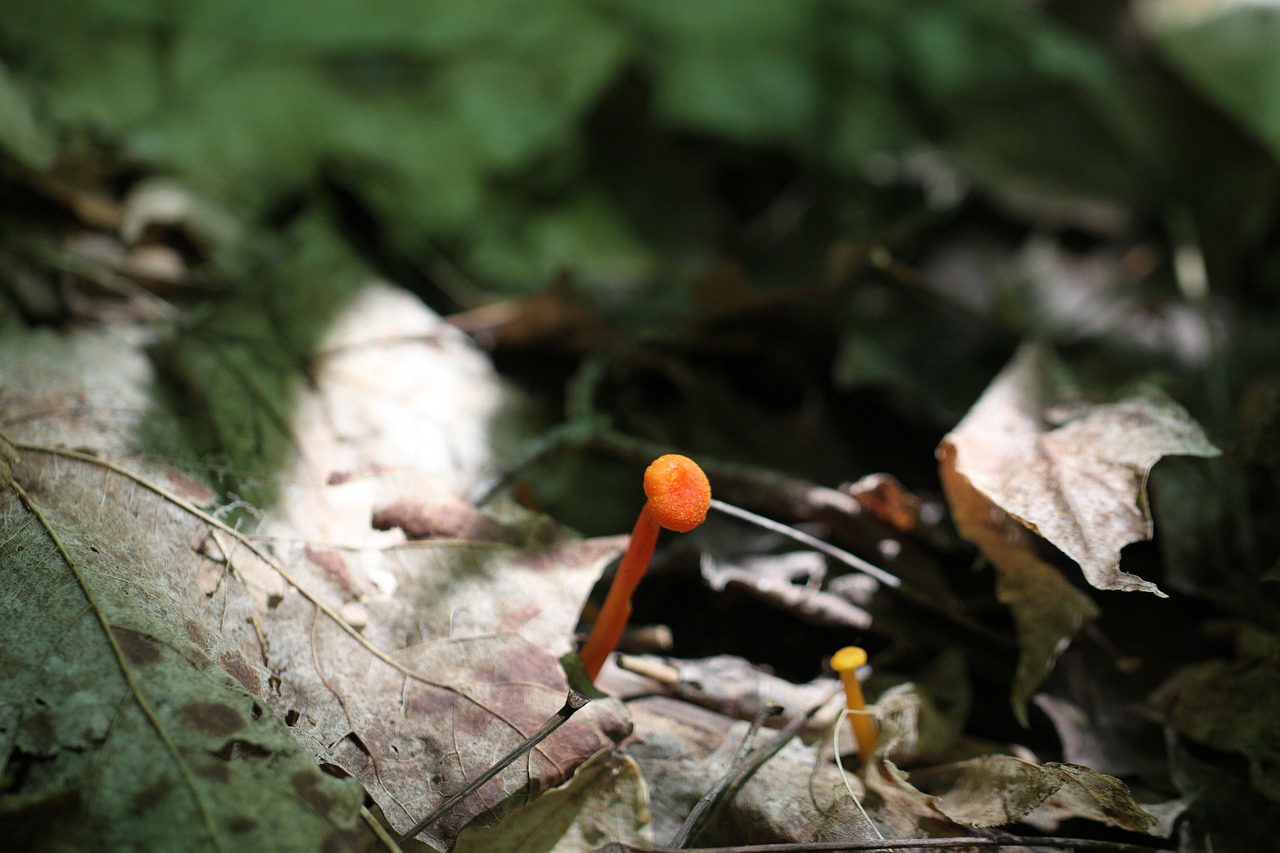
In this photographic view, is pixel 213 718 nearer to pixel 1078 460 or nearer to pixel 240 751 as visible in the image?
pixel 240 751

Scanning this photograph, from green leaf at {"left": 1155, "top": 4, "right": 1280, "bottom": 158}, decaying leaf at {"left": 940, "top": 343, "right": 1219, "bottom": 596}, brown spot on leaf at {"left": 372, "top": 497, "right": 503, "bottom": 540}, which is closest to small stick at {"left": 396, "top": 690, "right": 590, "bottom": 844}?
brown spot on leaf at {"left": 372, "top": 497, "right": 503, "bottom": 540}

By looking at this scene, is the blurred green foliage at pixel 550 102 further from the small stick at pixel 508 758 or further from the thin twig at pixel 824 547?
the small stick at pixel 508 758

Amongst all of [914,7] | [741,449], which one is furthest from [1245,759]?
[914,7]

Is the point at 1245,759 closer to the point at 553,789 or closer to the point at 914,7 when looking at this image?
the point at 553,789

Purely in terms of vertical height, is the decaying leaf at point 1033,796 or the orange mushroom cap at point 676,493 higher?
the orange mushroom cap at point 676,493

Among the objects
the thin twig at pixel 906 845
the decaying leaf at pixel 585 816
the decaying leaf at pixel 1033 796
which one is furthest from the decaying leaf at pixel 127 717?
the decaying leaf at pixel 1033 796

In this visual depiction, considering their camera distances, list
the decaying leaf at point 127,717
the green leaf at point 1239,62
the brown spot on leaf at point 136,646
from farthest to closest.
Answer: the green leaf at point 1239,62, the brown spot on leaf at point 136,646, the decaying leaf at point 127,717

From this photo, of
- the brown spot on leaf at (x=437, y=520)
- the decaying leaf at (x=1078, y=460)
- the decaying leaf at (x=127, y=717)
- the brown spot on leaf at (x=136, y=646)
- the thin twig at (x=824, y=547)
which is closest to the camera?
the decaying leaf at (x=127, y=717)

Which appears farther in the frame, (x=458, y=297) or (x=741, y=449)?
(x=458, y=297)
